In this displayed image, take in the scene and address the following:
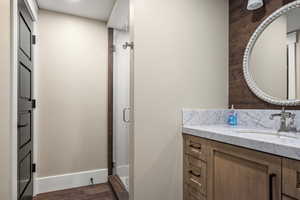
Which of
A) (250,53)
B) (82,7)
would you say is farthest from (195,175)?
(82,7)

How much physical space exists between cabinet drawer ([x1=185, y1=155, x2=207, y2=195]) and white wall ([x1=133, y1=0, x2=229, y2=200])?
3.5 inches

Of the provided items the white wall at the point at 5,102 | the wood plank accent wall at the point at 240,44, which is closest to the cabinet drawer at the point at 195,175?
the wood plank accent wall at the point at 240,44

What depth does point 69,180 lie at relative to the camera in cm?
255

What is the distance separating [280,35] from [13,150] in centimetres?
232

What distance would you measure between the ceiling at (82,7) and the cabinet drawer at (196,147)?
1837mm

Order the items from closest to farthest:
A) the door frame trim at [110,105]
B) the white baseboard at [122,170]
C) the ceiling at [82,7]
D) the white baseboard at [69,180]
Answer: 1. the ceiling at [82,7]
2. the white baseboard at [69,180]
3. the white baseboard at [122,170]
4. the door frame trim at [110,105]

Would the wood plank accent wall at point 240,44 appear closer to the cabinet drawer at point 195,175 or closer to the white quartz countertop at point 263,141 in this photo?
the white quartz countertop at point 263,141

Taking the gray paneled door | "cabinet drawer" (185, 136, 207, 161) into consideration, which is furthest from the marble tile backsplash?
the gray paneled door

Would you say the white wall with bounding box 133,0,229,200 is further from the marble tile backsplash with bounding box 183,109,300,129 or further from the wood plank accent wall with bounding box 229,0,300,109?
the wood plank accent wall with bounding box 229,0,300,109

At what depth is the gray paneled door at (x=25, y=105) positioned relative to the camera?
1716 mm

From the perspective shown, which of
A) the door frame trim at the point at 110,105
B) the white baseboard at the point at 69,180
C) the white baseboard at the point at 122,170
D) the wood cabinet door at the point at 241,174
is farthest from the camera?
the door frame trim at the point at 110,105

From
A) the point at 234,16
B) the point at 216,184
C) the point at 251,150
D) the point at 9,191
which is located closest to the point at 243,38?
the point at 234,16

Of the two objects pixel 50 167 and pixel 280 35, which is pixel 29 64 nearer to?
pixel 50 167

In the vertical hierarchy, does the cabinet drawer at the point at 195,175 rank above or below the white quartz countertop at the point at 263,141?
below
